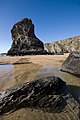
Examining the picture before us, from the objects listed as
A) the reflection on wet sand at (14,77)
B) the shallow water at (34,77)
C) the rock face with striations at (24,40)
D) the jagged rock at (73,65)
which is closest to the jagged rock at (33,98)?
the shallow water at (34,77)

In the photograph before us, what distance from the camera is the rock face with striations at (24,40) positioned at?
60.2 m

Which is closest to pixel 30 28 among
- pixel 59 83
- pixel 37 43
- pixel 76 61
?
pixel 37 43

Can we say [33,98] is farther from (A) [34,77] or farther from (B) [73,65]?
(B) [73,65]

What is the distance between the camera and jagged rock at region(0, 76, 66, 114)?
16.0 ft

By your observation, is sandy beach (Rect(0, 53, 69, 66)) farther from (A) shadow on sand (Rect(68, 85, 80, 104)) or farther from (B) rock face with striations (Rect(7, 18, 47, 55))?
(B) rock face with striations (Rect(7, 18, 47, 55))

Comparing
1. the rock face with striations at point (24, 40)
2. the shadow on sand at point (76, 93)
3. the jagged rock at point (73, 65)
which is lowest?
the shadow on sand at point (76, 93)

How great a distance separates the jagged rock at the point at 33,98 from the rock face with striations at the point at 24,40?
5045 cm

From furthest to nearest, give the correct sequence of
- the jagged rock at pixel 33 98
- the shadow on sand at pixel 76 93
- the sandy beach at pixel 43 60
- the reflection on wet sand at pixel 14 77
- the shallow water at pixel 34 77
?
1. the sandy beach at pixel 43 60
2. the reflection on wet sand at pixel 14 77
3. the shallow water at pixel 34 77
4. the shadow on sand at pixel 76 93
5. the jagged rock at pixel 33 98

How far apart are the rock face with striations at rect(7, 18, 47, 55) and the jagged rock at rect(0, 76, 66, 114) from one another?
5045cm

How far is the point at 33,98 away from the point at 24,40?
62.9m

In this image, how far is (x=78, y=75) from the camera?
9.90m

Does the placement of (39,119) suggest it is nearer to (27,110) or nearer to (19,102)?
(27,110)

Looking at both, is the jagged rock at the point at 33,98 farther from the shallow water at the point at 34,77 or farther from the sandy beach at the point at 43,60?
the sandy beach at the point at 43,60

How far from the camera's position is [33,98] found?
5035 mm
